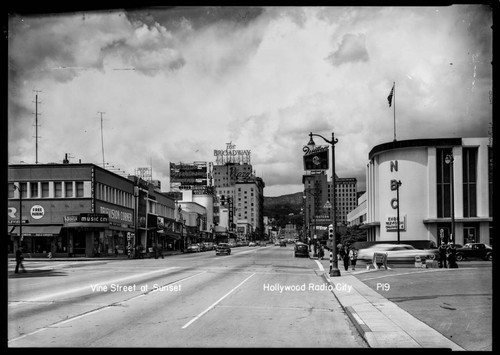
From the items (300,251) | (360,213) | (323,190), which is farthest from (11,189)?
(360,213)

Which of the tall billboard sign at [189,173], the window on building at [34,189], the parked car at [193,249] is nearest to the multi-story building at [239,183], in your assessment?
the tall billboard sign at [189,173]

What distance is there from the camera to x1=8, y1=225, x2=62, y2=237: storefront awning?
→ 4.59 m

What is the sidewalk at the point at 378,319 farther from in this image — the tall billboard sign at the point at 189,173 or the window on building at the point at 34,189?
the window on building at the point at 34,189

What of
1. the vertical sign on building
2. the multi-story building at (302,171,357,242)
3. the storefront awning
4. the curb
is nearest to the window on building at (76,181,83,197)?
the vertical sign on building

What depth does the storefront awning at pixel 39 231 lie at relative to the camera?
15.0 feet

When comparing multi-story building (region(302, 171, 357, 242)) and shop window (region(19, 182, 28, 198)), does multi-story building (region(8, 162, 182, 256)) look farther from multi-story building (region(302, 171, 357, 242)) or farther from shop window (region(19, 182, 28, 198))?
multi-story building (region(302, 171, 357, 242))

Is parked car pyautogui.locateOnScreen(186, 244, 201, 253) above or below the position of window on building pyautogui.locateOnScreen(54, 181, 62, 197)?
below

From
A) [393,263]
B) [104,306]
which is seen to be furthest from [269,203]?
[393,263]

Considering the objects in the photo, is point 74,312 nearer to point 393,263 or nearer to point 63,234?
point 63,234

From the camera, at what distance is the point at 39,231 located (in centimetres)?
500

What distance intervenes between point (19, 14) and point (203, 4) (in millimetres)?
1237

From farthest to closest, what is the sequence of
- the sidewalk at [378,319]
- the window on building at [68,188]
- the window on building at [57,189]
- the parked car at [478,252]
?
the sidewalk at [378,319], the window on building at [68,188], the window on building at [57,189], the parked car at [478,252]
